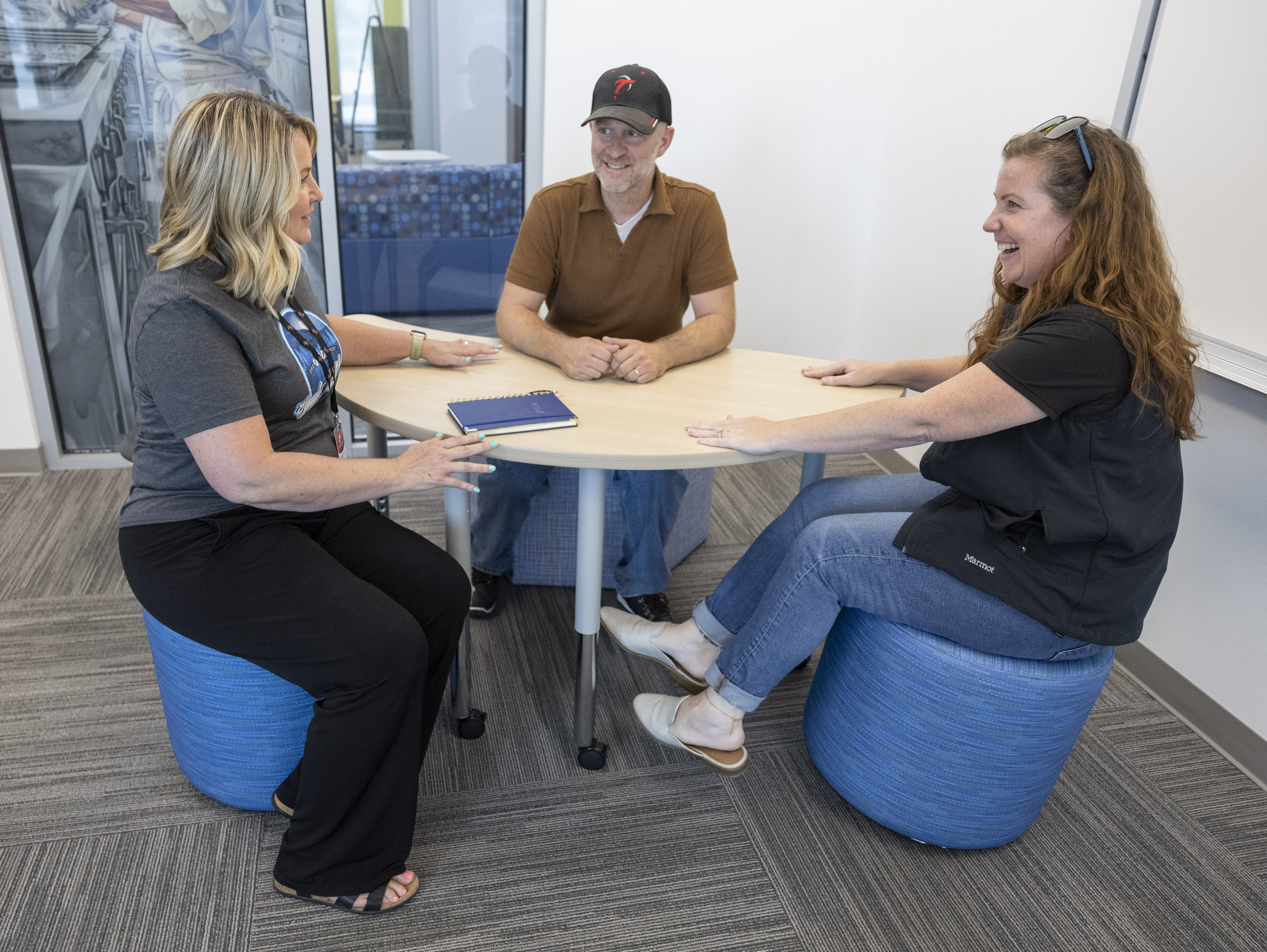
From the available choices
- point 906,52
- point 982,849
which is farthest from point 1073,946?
point 906,52

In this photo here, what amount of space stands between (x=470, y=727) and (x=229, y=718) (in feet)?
1.68

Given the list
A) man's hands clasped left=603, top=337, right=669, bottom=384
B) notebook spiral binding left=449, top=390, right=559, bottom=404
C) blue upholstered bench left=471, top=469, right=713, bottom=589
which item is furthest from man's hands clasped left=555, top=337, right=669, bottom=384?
blue upholstered bench left=471, top=469, right=713, bottom=589

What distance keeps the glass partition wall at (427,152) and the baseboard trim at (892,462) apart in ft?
5.02

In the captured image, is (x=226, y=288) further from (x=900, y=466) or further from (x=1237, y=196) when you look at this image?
(x=900, y=466)

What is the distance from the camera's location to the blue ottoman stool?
1540 mm

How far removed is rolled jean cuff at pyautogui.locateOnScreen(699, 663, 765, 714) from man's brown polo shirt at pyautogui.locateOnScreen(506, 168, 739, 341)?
36.4 inches

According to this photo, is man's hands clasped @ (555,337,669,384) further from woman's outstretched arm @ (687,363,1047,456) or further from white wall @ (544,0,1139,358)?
white wall @ (544,0,1139,358)

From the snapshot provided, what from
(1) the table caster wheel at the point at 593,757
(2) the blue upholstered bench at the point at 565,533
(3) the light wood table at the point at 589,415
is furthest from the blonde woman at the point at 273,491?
(2) the blue upholstered bench at the point at 565,533

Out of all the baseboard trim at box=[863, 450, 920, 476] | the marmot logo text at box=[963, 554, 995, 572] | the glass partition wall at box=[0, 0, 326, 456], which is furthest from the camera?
the baseboard trim at box=[863, 450, 920, 476]

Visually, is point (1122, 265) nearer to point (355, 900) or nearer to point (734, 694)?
point (734, 694)

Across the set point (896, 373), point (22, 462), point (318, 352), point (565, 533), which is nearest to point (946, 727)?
point (896, 373)

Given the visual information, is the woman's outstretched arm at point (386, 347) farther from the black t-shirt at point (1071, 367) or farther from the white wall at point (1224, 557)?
the white wall at point (1224, 557)

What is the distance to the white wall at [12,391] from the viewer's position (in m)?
2.76

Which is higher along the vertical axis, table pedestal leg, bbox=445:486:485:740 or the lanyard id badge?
the lanyard id badge
